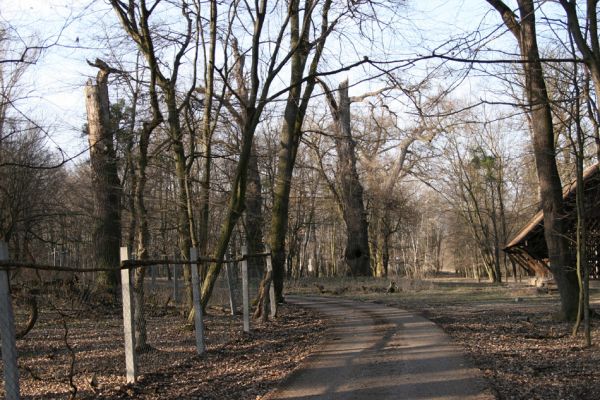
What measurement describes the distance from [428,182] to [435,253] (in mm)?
46625

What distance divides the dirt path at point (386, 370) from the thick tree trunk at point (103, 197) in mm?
9374

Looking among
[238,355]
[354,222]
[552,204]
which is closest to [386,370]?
[238,355]

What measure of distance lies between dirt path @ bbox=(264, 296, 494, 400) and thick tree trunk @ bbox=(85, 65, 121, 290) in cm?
937

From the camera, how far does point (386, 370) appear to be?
788cm

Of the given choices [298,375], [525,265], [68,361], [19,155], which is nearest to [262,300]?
[68,361]

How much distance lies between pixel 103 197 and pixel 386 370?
1382cm

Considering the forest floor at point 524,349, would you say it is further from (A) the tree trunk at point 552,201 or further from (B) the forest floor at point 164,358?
(B) the forest floor at point 164,358

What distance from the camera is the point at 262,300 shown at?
14.5 metres

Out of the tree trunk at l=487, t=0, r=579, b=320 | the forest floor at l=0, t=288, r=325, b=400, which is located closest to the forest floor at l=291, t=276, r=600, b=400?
the tree trunk at l=487, t=0, r=579, b=320

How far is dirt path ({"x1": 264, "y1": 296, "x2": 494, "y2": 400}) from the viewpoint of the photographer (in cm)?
662

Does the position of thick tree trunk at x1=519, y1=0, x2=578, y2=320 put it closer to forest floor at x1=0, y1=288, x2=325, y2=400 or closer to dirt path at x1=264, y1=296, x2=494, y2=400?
dirt path at x1=264, y1=296, x2=494, y2=400

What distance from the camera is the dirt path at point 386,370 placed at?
6.62 metres

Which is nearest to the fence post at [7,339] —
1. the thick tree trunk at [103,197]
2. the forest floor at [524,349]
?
the forest floor at [524,349]

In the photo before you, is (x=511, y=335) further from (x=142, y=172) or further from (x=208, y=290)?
(x=142, y=172)
